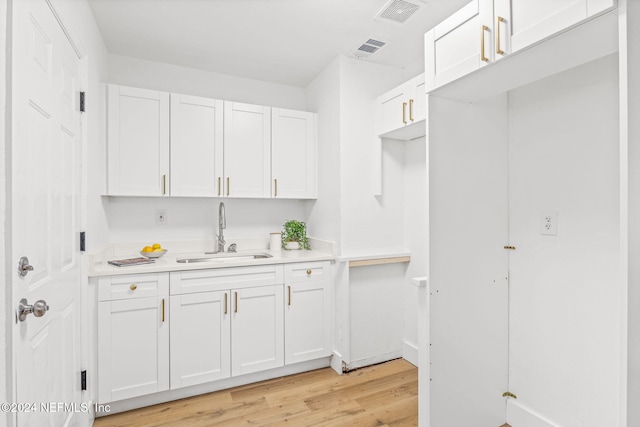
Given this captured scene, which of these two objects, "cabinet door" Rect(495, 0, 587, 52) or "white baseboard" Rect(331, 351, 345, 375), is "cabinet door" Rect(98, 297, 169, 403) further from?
"cabinet door" Rect(495, 0, 587, 52)

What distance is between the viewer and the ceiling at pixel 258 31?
204cm

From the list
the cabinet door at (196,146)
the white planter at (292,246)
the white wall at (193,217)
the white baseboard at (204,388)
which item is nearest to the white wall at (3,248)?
the white baseboard at (204,388)

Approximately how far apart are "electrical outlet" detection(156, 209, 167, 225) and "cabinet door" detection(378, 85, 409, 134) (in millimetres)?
1948

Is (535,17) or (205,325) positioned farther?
(205,325)

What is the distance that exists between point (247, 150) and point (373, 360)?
6.72 feet

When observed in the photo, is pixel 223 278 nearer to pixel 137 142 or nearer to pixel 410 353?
pixel 137 142

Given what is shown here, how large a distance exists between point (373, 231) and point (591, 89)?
1654 mm

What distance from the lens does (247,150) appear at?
110 inches

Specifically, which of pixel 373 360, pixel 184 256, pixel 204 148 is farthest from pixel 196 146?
pixel 373 360

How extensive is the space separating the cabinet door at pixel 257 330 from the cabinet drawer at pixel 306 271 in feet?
0.41

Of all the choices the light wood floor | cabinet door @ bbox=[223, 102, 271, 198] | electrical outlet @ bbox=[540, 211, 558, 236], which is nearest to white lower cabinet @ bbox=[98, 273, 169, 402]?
the light wood floor

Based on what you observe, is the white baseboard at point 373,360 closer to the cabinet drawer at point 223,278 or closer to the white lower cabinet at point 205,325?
the white lower cabinet at point 205,325

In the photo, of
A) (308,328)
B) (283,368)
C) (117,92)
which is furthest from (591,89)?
(117,92)

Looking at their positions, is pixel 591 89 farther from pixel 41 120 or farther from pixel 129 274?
pixel 129 274
